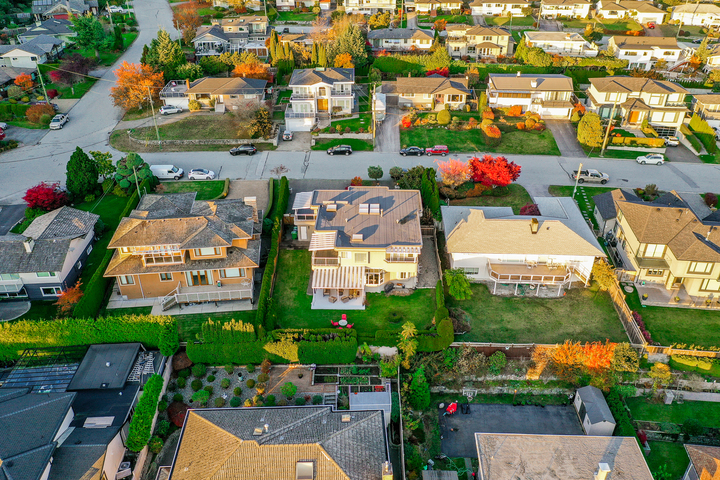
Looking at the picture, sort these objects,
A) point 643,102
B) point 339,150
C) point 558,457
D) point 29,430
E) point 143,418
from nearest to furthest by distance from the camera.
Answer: point 29,430 < point 558,457 < point 143,418 < point 339,150 < point 643,102

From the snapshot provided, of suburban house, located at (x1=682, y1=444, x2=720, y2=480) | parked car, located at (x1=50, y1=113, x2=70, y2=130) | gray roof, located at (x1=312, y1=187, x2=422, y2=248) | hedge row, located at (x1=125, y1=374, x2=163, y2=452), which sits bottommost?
suburban house, located at (x1=682, y1=444, x2=720, y2=480)

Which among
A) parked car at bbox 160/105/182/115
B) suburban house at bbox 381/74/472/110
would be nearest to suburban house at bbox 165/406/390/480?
parked car at bbox 160/105/182/115

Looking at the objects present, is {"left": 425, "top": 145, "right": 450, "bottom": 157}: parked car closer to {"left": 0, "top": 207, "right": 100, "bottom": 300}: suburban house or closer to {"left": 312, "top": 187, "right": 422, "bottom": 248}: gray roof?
{"left": 312, "top": 187, "right": 422, "bottom": 248}: gray roof

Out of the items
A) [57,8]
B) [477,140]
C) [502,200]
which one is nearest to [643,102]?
[477,140]

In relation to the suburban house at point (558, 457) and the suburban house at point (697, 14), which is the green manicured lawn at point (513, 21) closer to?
the suburban house at point (697, 14)

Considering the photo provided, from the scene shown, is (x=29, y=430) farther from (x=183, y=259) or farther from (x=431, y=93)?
(x=431, y=93)
